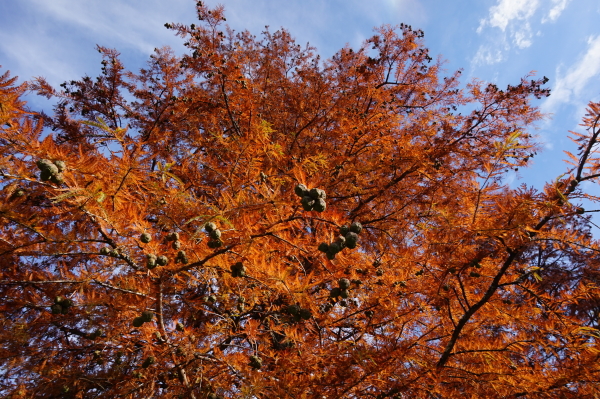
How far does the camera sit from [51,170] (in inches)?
65.3

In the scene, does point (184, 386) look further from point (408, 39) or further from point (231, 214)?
point (408, 39)

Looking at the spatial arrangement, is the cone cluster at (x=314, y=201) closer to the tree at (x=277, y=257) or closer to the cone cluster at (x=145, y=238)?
the tree at (x=277, y=257)

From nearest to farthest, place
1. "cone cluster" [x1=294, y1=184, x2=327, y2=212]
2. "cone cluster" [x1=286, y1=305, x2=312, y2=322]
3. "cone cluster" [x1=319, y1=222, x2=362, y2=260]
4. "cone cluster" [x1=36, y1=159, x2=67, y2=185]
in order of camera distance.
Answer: "cone cluster" [x1=36, y1=159, x2=67, y2=185]
"cone cluster" [x1=294, y1=184, x2=327, y2=212]
"cone cluster" [x1=319, y1=222, x2=362, y2=260]
"cone cluster" [x1=286, y1=305, x2=312, y2=322]

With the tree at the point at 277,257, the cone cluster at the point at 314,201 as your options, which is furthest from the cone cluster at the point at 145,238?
the cone cluster at the point at 314,201

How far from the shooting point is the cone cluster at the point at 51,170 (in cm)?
164

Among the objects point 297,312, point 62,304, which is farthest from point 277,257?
point 62,304

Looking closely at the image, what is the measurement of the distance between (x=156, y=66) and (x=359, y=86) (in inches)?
173

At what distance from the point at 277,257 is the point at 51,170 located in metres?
1.85

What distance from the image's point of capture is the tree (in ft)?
6.82

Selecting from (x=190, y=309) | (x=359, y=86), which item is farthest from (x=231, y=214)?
(x=359, y=86)

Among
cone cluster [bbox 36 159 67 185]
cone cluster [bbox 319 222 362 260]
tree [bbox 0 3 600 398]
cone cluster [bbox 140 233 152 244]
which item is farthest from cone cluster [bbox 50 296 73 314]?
cone cluster [bbox 319 222 362 260]

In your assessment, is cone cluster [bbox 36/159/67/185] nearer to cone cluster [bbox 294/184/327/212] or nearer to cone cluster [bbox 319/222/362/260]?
cone cluster [bbox 294/184/327/212]

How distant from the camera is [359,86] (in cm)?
624

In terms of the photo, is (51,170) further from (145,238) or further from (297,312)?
(297,312)
